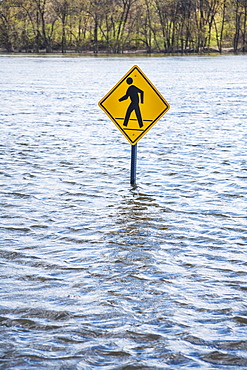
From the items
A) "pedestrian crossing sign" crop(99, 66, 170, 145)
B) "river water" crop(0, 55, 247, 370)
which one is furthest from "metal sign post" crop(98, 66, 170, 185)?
"river water" crop(0, 55, 247, 370)

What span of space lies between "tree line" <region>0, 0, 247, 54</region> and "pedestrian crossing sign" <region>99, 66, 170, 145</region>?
118046 mm

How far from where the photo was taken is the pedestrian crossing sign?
356 inches

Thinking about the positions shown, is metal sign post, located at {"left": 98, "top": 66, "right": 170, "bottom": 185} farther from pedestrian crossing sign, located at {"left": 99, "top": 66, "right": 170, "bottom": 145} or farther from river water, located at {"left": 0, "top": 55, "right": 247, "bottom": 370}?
river water, located at {"left": 0, "top": 55, "right": 247, "bottom": 370}

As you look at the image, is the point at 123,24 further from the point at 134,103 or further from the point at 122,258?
the point at 122,258

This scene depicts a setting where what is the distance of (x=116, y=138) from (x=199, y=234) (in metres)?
8.72

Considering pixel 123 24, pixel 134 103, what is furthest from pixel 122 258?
pixel 123 24

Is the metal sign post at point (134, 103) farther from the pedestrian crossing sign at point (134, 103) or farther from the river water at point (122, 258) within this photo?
the river water at point (122, 258)

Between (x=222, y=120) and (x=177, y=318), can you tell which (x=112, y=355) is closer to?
(x=177, y=318)

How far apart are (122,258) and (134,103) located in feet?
11.4

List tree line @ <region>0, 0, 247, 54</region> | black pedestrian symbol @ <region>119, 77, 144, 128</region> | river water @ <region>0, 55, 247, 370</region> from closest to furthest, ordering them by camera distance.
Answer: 1. river water @ <region>0, 55, 247, 370</region>
2. black pedestrian symbol @ <region>119, 77, 144, 128</region>
3. tree line @ <region>0, 0, 247, 54</region>

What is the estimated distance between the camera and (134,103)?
899cm

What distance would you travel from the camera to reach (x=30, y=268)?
5.75m

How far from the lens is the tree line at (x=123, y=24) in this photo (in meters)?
128

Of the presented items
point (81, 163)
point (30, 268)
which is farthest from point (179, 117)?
point (30, 268)
